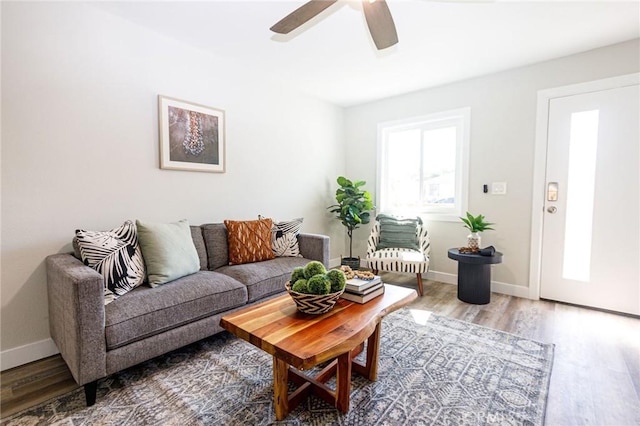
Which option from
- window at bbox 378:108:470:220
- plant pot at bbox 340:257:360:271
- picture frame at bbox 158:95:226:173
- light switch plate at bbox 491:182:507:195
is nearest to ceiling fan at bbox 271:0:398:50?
picture frame at bbox 158:95:226:173

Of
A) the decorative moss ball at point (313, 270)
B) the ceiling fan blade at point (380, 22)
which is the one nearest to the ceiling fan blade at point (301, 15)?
the ceiling fan blade at point (380, 22)

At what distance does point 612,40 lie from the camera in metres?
2.56

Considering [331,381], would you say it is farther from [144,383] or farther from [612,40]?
[612,40]

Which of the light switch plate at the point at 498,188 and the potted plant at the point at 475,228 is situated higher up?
the light switch plate at the point at 498,188

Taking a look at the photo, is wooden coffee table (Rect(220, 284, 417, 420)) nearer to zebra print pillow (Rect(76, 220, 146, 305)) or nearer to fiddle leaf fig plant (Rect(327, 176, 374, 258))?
zebra print pillow (Rect(76, 220, 146, 305))

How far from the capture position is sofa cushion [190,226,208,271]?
98.0 inches

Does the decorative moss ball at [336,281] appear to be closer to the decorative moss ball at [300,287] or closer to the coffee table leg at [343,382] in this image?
the decorative moss ball at [300,287]

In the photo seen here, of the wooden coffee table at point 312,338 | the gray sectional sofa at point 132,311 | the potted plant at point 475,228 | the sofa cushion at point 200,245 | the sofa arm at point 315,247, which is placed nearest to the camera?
the wooden coffee table at point 312,338

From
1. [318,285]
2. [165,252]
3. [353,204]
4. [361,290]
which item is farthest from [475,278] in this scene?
[165,252]

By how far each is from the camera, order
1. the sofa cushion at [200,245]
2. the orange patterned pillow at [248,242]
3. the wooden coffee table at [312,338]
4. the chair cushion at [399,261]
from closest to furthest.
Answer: the wooden coffee table at [312,338], the sofa cushion at [200,245], the orange patterned pillow at [248,242], the chair cushion at [399,261]

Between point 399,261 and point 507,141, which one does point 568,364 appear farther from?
point 507,141

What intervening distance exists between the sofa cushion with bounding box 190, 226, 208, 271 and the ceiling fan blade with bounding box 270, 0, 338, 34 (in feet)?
5.52

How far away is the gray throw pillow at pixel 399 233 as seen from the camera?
3492mm

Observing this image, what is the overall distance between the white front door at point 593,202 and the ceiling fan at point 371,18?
2180mm
